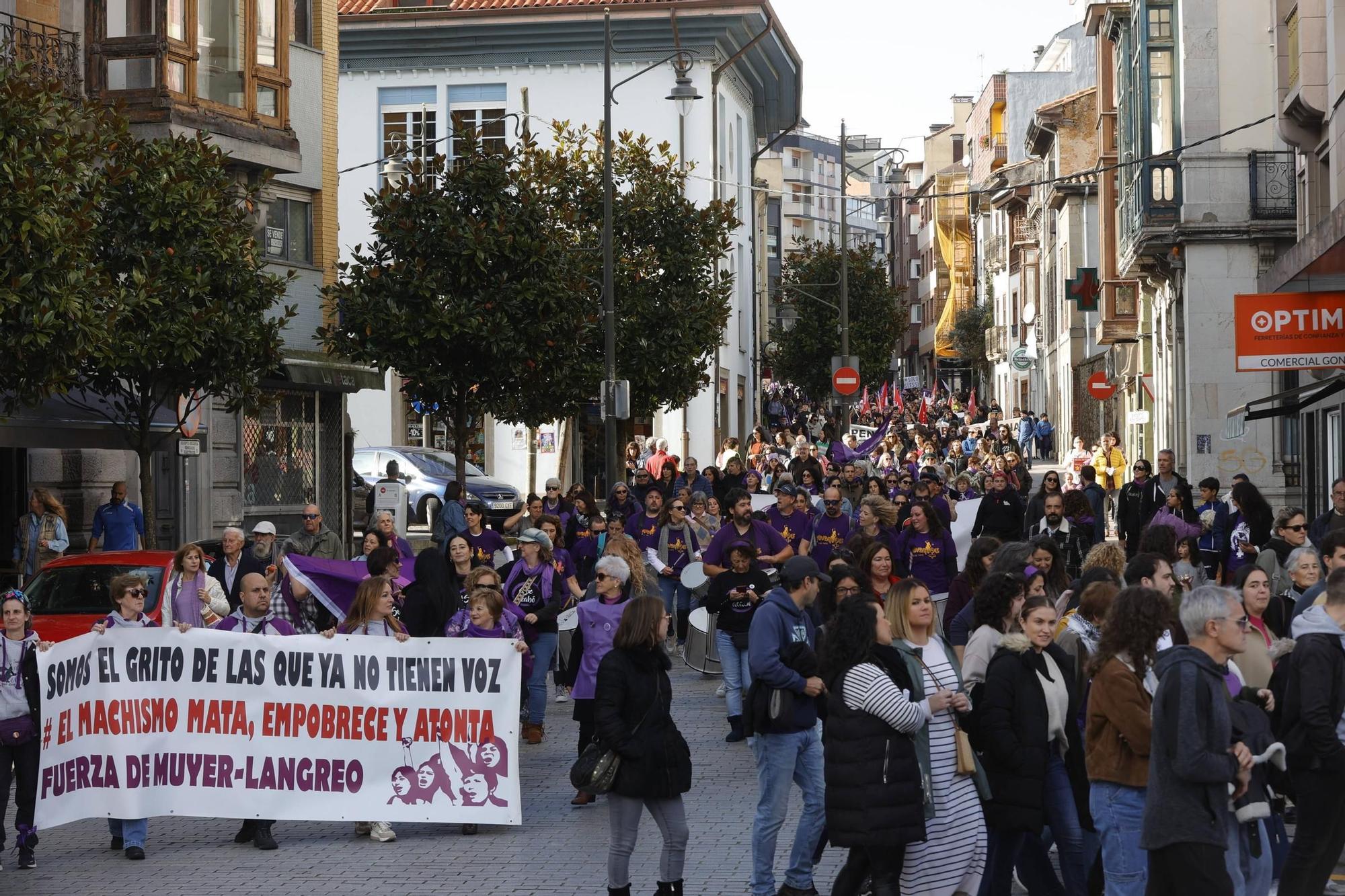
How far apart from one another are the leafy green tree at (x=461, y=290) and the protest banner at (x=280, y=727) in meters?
14.3

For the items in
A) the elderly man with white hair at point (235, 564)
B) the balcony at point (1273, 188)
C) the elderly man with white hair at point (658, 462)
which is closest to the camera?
the elderly man with white hair at point (235, 564)

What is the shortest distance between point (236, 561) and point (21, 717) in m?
5.12

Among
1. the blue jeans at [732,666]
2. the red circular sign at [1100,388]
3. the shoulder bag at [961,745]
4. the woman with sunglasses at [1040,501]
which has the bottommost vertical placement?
the blue jeans at [732,666]

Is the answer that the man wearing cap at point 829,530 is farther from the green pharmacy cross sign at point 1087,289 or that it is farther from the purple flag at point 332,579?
the green pharmacy cross sign at point 1087,289

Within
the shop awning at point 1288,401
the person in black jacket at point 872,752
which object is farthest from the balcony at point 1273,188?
the person in black jacket at point 872,752

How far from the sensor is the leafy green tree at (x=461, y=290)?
1007 inches

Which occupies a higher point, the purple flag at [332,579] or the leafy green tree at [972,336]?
the leafy green tree at [972,336]

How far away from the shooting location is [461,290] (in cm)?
2595

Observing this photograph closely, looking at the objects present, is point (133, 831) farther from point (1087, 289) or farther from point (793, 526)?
point (1087, 289)

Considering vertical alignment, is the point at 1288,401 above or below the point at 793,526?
above

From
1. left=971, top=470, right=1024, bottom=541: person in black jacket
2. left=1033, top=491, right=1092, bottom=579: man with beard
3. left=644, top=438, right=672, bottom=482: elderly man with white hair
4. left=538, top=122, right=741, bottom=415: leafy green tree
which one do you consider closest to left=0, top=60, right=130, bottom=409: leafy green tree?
left=1033, top=491, right=1092, bottom=579: man with beard

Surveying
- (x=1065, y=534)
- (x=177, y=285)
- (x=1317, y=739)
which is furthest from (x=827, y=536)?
(x=1317, y=739)

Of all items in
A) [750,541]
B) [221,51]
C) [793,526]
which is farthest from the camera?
[221,51]

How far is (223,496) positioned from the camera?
2720 cm
